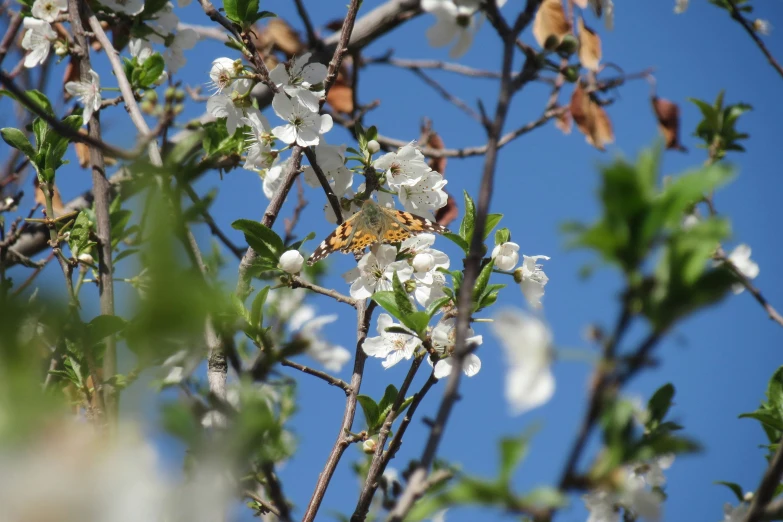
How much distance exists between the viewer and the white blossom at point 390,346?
1525mm

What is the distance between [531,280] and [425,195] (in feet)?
1.06

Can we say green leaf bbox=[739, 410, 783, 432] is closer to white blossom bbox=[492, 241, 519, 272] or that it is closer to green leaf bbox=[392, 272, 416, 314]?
white blossom bbox=[492, 241, 519, 272]

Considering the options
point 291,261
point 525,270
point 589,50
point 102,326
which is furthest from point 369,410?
point 589,50

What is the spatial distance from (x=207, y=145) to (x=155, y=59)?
1.07ft

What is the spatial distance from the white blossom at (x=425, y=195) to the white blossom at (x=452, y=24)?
2.01ft

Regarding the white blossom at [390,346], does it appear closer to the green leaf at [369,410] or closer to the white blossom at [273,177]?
the green leaf at [369,410]

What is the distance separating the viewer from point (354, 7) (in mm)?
1590

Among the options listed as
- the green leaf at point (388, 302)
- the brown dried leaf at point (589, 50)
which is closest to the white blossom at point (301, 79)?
the green leaf at point (388, 302)

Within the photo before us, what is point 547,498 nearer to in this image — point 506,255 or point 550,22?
point 506,255

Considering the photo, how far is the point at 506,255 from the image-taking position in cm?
156

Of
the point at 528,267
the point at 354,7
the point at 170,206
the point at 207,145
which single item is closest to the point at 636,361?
the point at 170,206

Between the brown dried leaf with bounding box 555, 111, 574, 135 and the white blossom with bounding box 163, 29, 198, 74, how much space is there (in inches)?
53.4

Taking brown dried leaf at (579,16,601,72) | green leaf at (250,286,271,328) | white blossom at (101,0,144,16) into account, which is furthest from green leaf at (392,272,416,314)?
white blossom at (101,0,144,16)

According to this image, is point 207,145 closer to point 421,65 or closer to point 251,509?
point 251,509
